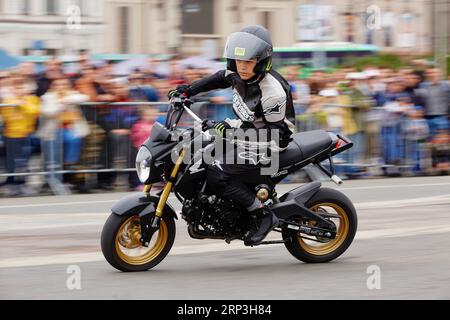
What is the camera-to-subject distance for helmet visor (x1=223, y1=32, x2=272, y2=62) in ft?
26.4

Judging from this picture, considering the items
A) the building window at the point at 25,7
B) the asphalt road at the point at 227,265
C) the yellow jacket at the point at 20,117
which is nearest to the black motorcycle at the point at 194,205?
the asphalt road at the point at 227,265

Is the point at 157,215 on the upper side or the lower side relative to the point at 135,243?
upper

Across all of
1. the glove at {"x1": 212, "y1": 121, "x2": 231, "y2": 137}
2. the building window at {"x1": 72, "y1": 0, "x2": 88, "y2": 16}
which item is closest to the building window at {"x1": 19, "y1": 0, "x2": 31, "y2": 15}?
the building window at {"x1": 72, "y1": 0, "x2": 88, "y2": 16}

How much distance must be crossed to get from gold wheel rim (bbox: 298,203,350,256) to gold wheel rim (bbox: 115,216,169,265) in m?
1.13

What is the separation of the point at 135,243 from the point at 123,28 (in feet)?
93.3

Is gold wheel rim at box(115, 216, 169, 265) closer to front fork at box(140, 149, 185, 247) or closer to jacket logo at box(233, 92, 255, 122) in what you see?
front fork at box(140, 149, 185, 247)

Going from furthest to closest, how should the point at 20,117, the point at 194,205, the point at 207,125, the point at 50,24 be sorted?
the point at 50,24, the point at 20,117, the point at 194,205, the point at 207,125

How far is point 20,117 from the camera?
13.8m

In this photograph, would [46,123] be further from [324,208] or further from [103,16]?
[103,16]

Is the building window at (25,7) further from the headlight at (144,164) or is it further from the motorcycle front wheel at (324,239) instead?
the headlight at (144,164)

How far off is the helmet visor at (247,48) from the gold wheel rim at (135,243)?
1.35 metres

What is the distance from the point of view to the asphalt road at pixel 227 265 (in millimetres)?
7500

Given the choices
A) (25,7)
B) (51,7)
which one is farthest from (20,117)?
(25,7)

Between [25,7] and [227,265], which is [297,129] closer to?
[227,265]
